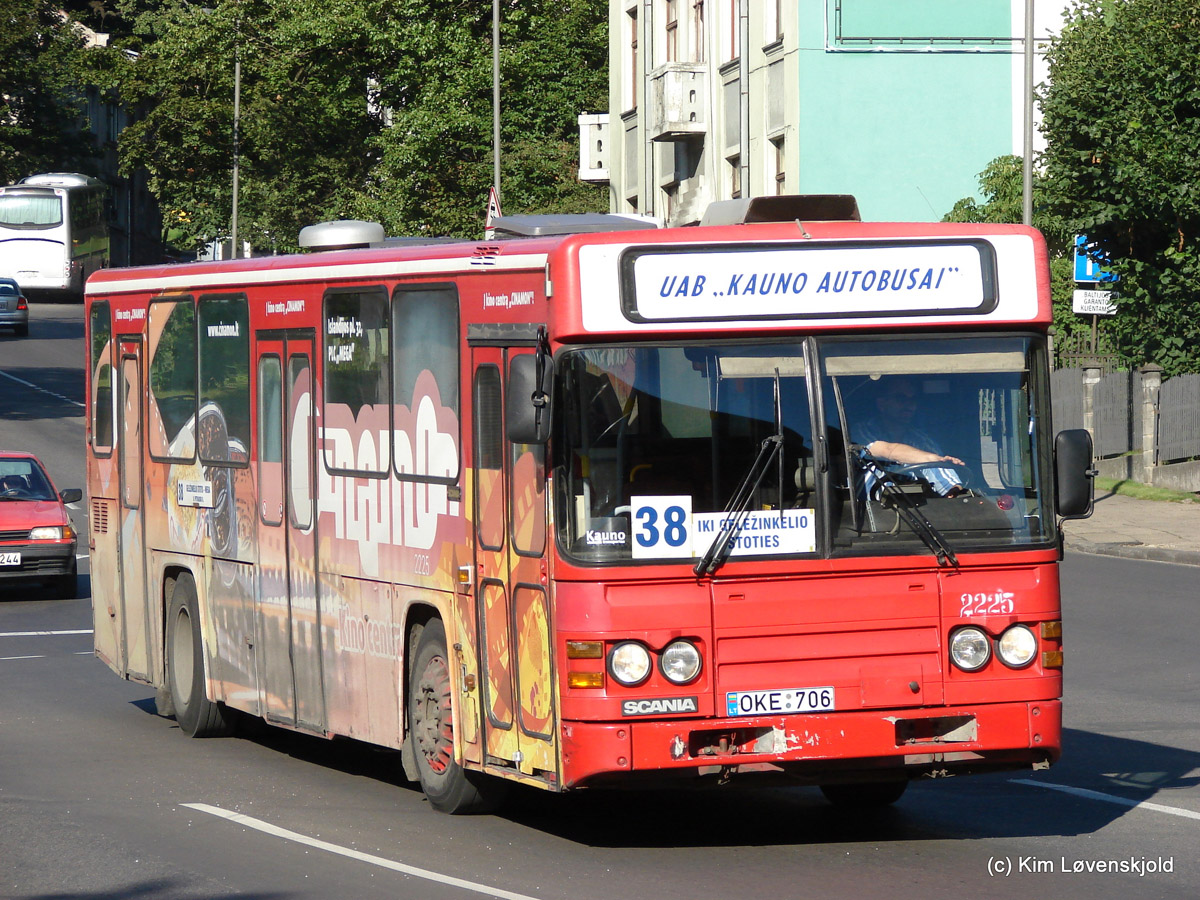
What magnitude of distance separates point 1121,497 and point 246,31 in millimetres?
40960

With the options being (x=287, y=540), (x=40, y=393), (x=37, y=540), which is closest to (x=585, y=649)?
(x=287, y=540)

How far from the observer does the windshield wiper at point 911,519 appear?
28.5ft

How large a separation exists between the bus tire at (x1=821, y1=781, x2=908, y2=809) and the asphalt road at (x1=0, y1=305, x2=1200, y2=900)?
7 centimetres

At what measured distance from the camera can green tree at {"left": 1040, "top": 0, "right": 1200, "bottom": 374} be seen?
100 feet

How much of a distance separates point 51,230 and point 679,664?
63.6 m

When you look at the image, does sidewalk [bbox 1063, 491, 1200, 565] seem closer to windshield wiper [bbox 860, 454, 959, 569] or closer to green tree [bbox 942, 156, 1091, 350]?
green tree [bbox 942, 156, 1091, 350]

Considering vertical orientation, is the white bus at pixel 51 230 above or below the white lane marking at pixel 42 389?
above

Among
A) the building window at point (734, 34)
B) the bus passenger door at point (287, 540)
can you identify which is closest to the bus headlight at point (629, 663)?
the bus passenger door at point (287, 540)

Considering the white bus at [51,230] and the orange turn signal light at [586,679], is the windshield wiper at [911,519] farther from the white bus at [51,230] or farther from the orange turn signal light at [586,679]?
the white bus at [51,230]

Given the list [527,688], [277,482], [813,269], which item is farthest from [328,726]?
[813,269]

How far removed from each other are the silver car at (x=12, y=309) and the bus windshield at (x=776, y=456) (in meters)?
54.9

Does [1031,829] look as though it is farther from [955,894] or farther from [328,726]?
[328,726]

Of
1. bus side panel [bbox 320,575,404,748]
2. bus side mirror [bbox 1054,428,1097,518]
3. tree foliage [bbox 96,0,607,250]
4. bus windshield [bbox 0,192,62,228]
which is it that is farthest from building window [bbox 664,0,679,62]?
bus side mirror [bbox 1054,428,1097,518]

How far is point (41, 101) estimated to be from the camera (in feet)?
282
